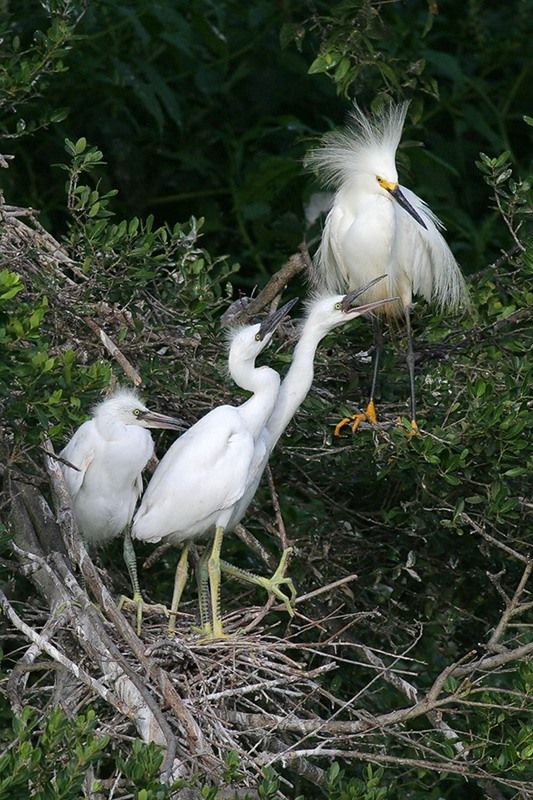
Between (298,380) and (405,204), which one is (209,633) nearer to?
(298,380)

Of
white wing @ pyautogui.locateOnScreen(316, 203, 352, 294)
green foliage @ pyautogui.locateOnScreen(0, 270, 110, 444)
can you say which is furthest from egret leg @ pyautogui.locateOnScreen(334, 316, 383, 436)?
green foliage @ pyautogui.locateOnScreen(0, 270, 110, 444)

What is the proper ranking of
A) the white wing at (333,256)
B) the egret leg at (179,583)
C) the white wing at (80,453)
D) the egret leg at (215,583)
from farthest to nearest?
the white wing at (333,256)
the white wing at (80,453)
the egret leg at (179,583)
the egret leg at (215,583)

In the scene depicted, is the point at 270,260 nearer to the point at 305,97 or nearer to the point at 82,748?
the point at 305,97

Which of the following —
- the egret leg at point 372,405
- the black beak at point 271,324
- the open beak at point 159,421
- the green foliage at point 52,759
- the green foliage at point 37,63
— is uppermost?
the green foliage at point 37,63

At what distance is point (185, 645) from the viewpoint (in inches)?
149

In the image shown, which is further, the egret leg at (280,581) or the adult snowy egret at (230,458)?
the adult snowy egret at (230,458)

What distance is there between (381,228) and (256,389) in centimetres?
108

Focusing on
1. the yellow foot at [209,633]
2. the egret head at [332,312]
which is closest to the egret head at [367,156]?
the egret head at [332,312]

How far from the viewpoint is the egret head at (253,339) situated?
404 centimetres

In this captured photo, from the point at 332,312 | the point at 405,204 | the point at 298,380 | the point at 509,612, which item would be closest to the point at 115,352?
the point at 298,380

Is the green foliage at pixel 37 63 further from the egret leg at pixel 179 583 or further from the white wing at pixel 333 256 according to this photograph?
the egret leg at pixel 179 583

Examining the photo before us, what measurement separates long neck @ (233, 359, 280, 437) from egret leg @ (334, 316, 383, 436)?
211 millimetres

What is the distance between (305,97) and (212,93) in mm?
439

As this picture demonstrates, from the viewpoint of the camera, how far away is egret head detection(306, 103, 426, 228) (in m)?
5.02
